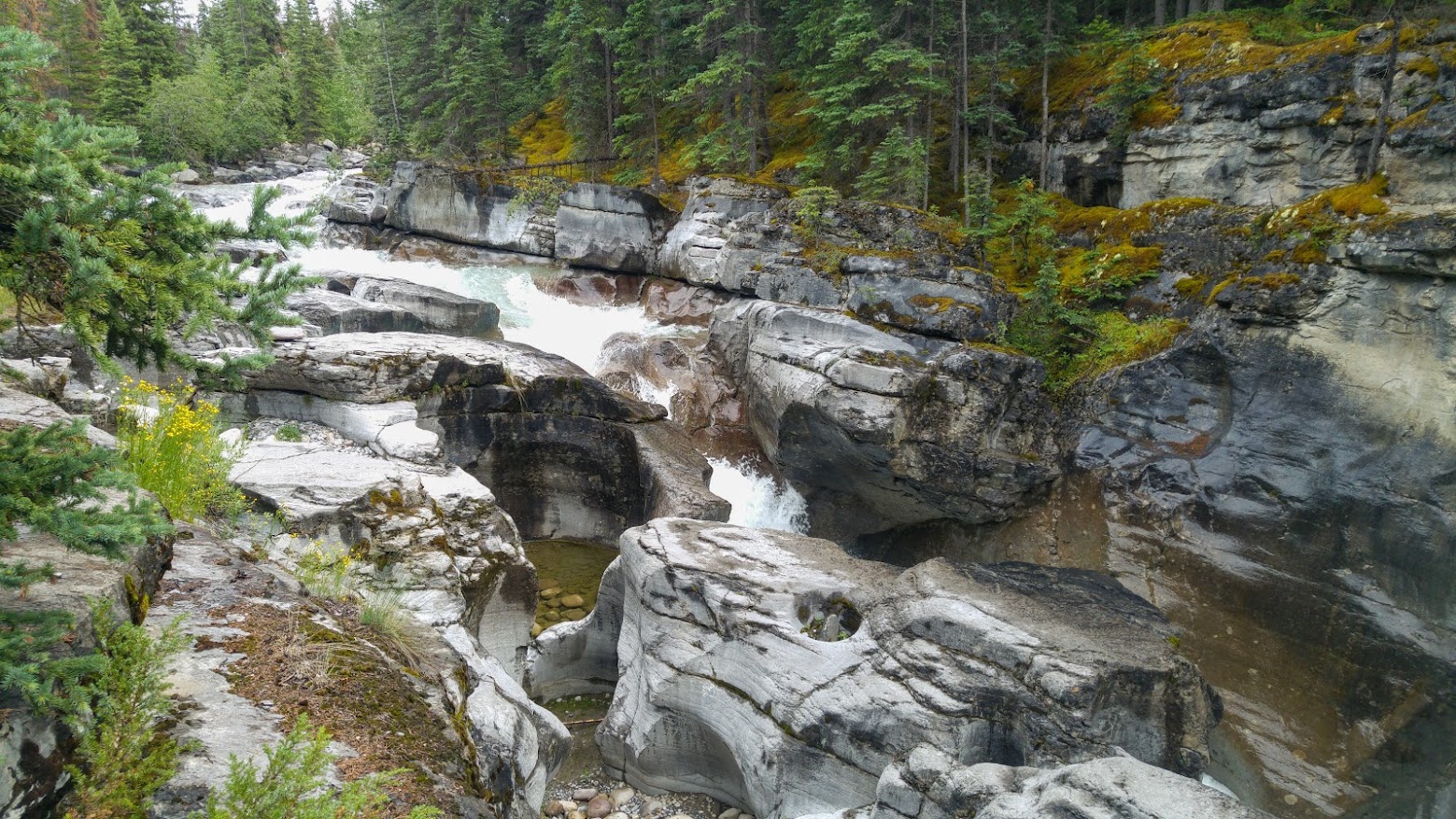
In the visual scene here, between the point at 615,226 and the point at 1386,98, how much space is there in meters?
20.4

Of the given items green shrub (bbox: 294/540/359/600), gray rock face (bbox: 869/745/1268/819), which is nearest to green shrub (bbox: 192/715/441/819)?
green shrub (bbox: 294/540/359/600)

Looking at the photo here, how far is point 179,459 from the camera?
7.10 meters

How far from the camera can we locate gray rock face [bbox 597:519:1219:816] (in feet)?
26.6

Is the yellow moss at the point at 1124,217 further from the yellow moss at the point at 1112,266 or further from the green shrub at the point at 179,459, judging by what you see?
the green shrub at the point at 179,459

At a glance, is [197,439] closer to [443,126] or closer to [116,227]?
[116,227]

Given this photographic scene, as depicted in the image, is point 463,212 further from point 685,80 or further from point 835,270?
point 835,270

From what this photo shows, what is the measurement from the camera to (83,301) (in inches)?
141

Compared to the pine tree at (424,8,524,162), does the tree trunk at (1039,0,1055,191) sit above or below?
below

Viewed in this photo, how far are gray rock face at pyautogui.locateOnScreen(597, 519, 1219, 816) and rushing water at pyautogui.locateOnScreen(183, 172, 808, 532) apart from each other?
16.8 ft

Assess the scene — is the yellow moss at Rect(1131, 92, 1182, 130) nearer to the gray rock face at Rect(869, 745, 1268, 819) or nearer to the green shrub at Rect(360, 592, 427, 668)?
the gray rock face at Rect(869, 745, 1268, 819)

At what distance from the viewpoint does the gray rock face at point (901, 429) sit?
14.2 meters

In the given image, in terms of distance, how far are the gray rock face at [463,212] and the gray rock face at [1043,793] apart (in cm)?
2443

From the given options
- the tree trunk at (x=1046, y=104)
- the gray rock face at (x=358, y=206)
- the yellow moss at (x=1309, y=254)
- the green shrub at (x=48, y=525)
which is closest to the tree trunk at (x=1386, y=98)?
the yellow moss at (x=1309, y=254)

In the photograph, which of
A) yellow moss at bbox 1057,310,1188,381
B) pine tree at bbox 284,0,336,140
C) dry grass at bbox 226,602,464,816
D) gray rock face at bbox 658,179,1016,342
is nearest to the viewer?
dry grass at bbox 226,602,464,816
